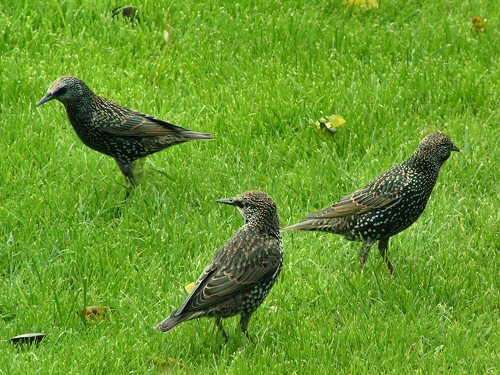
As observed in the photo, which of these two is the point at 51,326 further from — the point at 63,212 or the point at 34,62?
the point at 34,62

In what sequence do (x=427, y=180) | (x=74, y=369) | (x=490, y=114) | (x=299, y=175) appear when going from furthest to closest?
(x=490, y=114) < (x=299, y=175) < (x=427, y=180) < (x=74, y=369)

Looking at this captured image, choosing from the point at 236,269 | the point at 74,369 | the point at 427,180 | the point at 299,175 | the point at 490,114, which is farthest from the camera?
the point at 490,114

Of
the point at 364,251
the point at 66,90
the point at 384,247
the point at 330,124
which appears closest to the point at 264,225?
Answer: the point at 364,251

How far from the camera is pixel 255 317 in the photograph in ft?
21.6

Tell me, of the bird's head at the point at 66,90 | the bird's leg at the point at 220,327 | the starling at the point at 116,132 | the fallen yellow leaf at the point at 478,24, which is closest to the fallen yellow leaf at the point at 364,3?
the fallen yellow leaf at the point at 478,24

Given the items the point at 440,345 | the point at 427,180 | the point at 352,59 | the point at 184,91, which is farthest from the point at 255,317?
the point at 352,59

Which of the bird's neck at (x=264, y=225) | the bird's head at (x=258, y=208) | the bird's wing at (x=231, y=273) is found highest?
the bird's head at (x=258, y=208)

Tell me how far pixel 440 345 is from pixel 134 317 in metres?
1.94

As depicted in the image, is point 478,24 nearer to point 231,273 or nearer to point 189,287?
point 189,287

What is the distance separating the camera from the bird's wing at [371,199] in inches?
280

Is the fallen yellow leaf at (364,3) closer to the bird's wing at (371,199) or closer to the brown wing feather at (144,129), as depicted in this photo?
the brown wing feather at (144,129)

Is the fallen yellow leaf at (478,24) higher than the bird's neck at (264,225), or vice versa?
the fallen yellow leaf at (478,24)

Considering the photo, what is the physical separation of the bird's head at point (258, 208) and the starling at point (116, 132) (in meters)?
1.56

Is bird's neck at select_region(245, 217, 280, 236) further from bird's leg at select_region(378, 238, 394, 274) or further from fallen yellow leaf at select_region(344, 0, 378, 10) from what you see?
fallen yellow leaf at select_region(344, 0, 378, 10)
